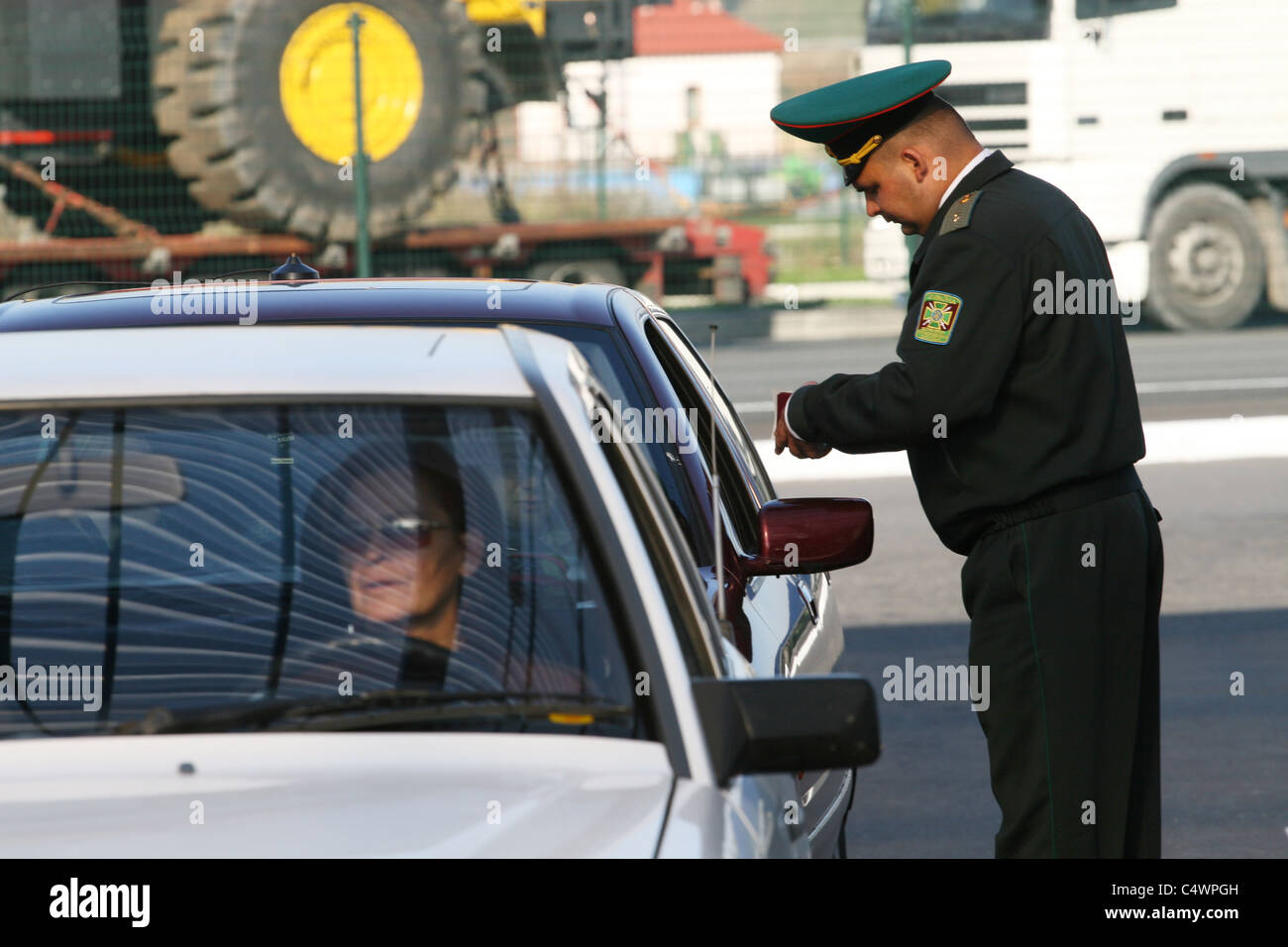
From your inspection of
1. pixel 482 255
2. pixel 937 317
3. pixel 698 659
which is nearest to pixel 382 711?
pixel 698 659

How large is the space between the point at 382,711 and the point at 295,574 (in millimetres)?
307

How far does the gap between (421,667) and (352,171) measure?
1233cm

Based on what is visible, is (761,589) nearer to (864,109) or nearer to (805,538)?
(805,538)

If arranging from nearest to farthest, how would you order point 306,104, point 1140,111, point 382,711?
point 382,711 < point 306,104 < point 1140,111

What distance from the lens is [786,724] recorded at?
7.22ft

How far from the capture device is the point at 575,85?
16.9 metres

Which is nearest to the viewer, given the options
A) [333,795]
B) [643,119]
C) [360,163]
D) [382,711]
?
[333,795]

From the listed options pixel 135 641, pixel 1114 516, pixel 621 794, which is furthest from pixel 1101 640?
pixel 135 641

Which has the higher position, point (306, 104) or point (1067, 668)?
point (306, 104)

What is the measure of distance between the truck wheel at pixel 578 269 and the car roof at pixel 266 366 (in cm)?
1393

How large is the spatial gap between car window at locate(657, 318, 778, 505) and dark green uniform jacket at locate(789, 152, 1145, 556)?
2.69ft

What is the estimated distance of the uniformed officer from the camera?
124 inches

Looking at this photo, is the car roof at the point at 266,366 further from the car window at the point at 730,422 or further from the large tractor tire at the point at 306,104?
the large tractor tire at the point at 306,104
